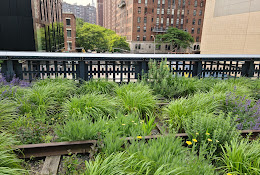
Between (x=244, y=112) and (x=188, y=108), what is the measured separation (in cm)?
148

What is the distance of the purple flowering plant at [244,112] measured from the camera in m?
4.44

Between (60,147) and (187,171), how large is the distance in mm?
2127

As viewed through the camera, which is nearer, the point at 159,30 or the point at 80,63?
the point at 80,63

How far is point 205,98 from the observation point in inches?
205

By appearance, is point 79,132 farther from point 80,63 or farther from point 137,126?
point 80,63

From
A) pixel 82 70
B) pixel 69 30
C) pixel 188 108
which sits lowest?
pixel 188 108

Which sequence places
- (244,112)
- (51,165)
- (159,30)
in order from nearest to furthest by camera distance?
1. (51,165)
2. (244,112)
3. (159,30)

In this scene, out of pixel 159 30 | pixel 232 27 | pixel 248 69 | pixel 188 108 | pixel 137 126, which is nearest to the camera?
pixel 137 126

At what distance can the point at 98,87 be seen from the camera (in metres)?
6.24

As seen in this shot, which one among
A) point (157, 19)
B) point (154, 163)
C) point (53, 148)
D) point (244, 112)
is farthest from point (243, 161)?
point (157, 19)

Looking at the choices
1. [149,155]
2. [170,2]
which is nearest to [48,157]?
[149,155]

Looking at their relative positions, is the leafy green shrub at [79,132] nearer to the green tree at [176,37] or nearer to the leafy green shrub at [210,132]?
the leafy green shrub at [210,132]

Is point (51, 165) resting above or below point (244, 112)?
below

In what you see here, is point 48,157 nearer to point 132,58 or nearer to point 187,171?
point 187,171
